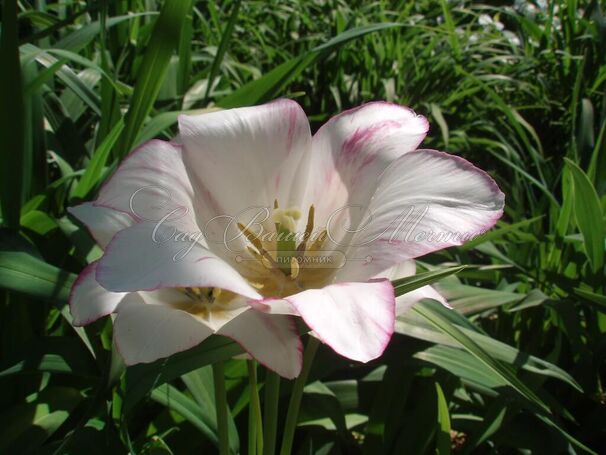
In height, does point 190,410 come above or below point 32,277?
below

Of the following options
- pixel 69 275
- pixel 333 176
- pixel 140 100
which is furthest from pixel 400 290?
pixel 140 100

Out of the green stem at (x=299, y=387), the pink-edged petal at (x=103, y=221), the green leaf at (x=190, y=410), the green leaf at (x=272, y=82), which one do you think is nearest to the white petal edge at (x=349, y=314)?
the green stem at (x=299, y=387)

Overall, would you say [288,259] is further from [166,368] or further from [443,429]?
[443,429]

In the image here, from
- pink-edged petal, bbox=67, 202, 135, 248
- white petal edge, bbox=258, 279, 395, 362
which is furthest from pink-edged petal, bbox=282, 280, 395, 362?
pink-edged petal, bbox=67, 202, 135, 248

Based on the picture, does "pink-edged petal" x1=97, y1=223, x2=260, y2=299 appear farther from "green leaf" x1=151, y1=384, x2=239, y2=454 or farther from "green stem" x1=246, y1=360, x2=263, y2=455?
"green leaf" x1=151, y1=384, x2=239, y2=454

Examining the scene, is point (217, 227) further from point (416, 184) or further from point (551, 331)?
point (551, 331)

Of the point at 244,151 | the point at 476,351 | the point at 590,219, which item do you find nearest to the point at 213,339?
the point at 244,151

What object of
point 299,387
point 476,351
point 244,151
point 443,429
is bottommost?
point 443,429
